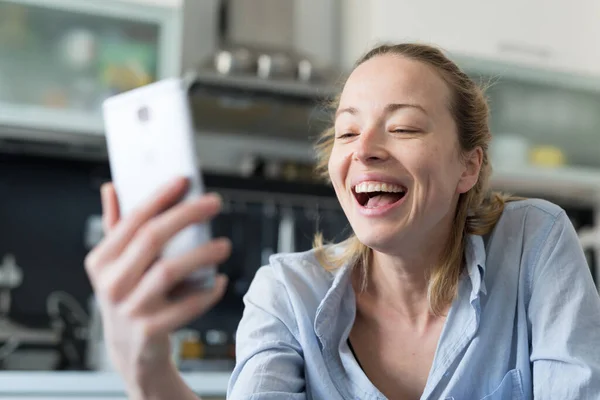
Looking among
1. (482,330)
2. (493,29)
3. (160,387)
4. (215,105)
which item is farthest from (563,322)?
(493,29)

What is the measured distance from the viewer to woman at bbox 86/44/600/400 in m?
0.99

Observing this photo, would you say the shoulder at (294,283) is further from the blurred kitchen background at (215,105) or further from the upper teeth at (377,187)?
the blurred kitchen background at (215,105)

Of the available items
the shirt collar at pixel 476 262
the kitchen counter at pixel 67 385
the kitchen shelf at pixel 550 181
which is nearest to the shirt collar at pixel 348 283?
the shirt collar at pixel 476 262

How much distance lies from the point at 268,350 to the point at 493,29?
213 cm

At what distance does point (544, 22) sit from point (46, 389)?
7.66ft

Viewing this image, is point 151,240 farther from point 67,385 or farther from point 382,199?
point 67,385

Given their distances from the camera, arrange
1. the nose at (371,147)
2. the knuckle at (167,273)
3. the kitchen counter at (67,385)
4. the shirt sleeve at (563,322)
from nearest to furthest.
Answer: the knuckle at (167,273) < the shirt sleeve at (563,322) < the nose at (371,147) < the kitchen counter at (67,385)

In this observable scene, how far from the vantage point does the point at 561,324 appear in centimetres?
96

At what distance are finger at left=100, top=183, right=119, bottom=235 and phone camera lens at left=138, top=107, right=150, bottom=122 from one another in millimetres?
72

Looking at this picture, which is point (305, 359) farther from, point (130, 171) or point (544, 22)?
point (544, 22)

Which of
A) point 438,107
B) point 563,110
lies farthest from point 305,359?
point 563,110

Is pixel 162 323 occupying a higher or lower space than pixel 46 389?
higher

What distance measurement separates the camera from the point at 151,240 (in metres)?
0.53

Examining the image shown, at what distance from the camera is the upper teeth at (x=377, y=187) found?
3.38ft
